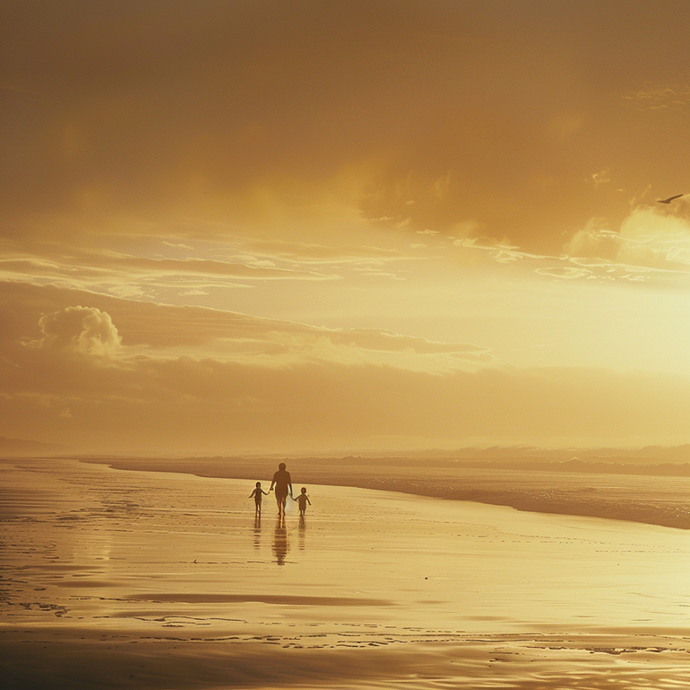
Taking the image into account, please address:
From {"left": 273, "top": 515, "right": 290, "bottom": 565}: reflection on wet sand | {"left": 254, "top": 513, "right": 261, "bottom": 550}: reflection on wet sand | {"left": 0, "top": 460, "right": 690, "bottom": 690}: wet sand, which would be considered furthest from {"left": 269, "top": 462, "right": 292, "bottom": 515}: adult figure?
{"left": 0, "top": 460, "right": 690, "bottom": 690}: wet sand

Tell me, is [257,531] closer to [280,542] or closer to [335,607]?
[280,542]

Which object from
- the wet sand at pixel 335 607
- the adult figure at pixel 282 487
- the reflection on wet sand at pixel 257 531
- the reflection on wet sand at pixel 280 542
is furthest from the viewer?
the adult figure at pixel 282 487

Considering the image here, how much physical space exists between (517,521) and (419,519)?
4336mm

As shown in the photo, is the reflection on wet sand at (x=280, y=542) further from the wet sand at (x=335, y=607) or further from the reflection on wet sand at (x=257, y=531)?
the reflection on wet sand at (x=257, y=531)

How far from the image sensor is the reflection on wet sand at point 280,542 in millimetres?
24767

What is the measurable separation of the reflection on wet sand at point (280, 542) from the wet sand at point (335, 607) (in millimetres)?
61

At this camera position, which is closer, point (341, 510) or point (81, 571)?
point (81, 571)

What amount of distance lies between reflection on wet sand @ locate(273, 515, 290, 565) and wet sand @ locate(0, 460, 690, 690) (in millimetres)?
61

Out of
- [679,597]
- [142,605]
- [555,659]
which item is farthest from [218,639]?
[679,597]

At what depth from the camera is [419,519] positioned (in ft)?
134

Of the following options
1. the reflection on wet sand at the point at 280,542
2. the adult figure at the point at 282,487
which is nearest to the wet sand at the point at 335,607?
the reflection on wet sand at the point at 280,542

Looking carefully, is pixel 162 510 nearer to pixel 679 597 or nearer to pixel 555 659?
pixel 679 597

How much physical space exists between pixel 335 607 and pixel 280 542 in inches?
486

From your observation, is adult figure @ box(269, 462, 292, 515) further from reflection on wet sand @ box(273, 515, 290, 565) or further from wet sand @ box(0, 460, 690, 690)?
wet sand @ box(0, 460, 690, 690)
